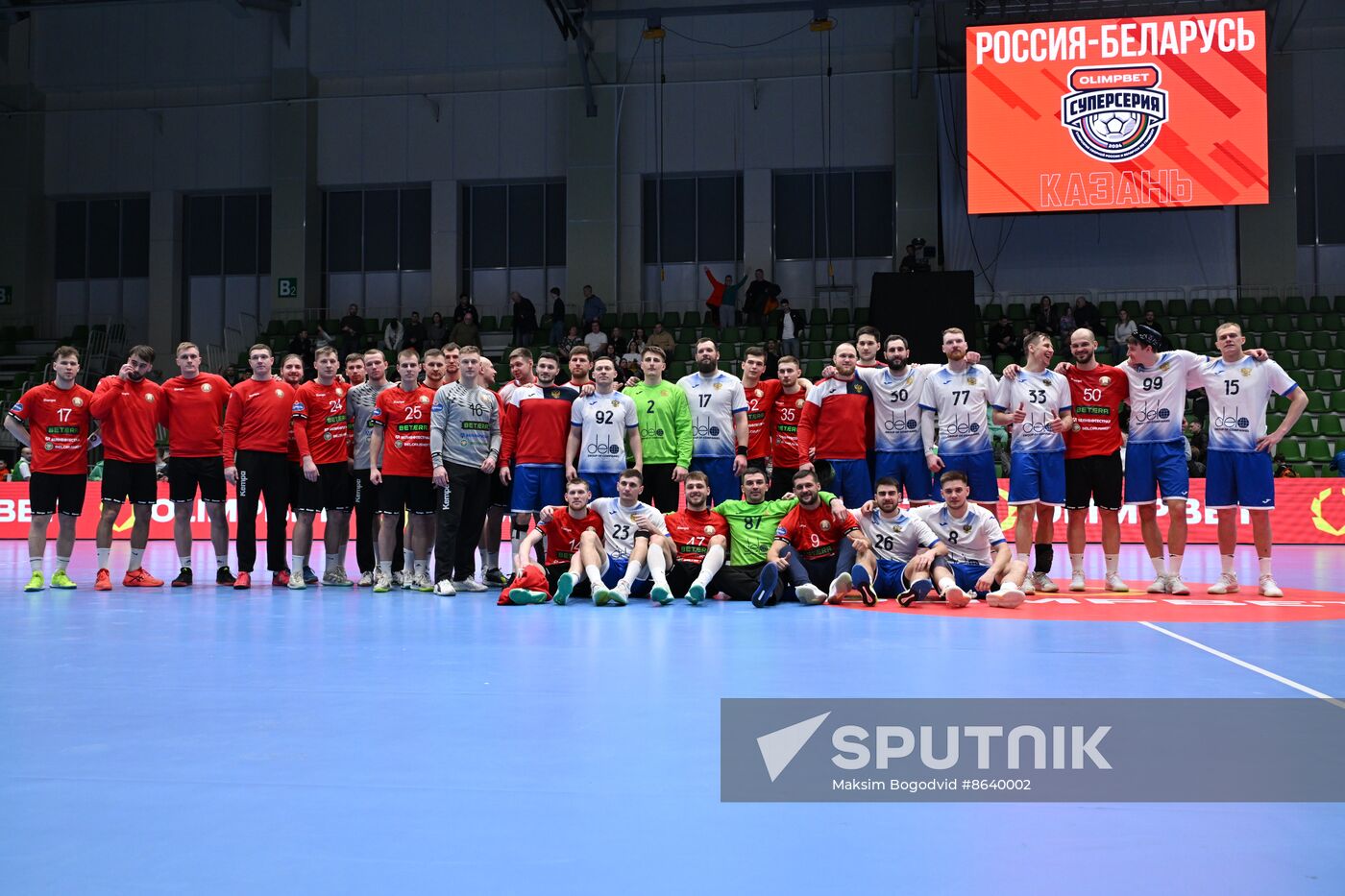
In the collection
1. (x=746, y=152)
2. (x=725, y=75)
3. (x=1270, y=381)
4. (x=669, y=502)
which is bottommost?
(x=669, y=502)

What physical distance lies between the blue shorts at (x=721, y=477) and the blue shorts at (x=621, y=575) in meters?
1.09

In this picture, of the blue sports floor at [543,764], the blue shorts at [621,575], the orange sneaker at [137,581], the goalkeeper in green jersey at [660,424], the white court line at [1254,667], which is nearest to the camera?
the blue sports floor at [543,764]

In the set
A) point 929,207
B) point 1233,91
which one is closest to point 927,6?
point 929,207

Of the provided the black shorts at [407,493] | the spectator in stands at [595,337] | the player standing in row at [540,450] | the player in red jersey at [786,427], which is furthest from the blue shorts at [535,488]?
the spectator in stands at [595,337]

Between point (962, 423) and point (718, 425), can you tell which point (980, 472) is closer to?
point (962, 423)

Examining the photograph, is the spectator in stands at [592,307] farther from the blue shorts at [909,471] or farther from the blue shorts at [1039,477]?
the blue shorts at [1039,477]

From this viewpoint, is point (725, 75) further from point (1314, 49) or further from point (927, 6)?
point (1314, 49)

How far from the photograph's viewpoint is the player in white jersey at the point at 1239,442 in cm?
971

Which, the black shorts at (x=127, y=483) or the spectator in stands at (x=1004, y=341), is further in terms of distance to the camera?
the spectator in stands at (x=1004, y=341)

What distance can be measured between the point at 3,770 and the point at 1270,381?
9.70 metres

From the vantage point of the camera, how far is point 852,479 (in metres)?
10.4

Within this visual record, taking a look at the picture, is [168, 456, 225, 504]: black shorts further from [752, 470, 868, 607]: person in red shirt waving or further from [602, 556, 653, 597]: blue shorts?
[752, 470, 868, 607]: person in red shirt waving

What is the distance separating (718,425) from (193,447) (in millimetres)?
5029

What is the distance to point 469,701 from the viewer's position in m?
5.21
